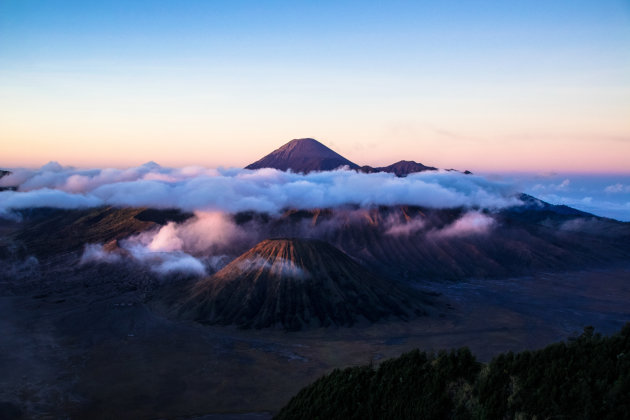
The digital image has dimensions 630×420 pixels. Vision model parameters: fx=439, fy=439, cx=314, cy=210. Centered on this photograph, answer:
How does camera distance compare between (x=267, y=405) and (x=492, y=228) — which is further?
(x=492, y=228)

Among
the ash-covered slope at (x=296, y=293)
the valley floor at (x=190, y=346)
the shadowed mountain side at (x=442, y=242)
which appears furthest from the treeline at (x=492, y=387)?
the shadowed mountain side at (x=442, y=242)

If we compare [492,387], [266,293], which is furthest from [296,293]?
[492,387]

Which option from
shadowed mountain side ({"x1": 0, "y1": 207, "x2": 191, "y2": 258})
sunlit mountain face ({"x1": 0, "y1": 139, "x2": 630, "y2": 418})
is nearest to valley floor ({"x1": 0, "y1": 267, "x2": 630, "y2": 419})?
sunlit mountain face ({"x1": 0, "y1": 139, "x2": 630, "y2": 418})

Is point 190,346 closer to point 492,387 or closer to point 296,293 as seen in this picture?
point 296,293

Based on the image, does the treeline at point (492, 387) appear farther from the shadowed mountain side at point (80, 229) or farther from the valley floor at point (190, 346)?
the shadowed mountain side at point (80, 229)

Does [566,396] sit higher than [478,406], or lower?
higher

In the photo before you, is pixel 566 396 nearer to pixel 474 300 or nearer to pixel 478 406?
pixel 478 406

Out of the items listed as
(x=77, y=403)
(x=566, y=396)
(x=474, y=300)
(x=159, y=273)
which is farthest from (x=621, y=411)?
(x=159, y=273)
